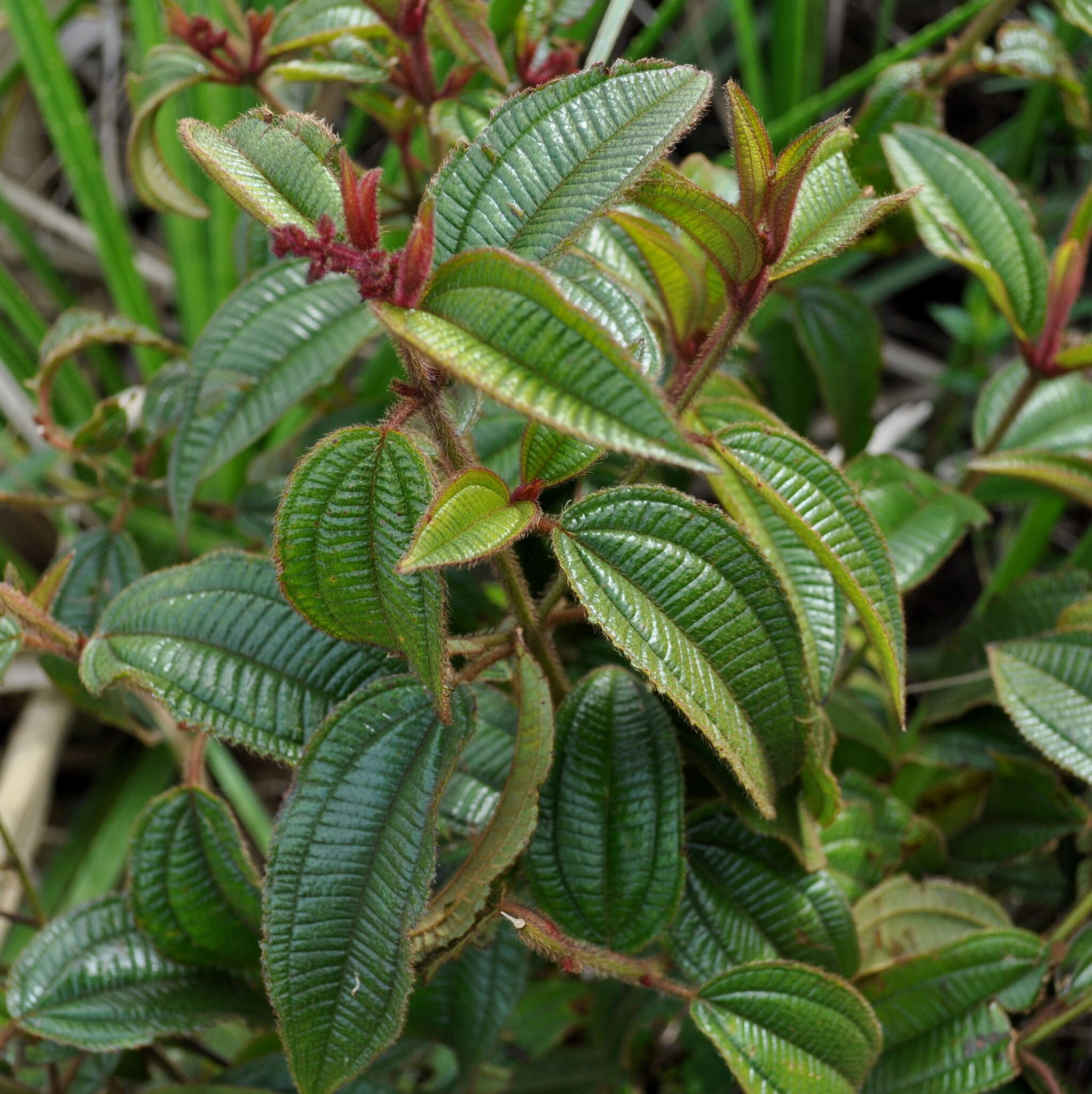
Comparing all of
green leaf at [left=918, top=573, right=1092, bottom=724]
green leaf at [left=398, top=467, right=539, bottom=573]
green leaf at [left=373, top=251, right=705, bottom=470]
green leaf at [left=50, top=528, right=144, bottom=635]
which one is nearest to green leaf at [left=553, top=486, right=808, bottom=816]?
green leaf at [left=398, top=467, right=539, bottom=573]

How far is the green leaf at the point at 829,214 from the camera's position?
61cm

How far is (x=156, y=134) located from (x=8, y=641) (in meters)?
0.51

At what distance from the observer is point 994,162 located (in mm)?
1723

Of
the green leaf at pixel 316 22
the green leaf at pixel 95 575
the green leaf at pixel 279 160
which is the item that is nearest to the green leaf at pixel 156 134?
the green leaf at pixel 316 22

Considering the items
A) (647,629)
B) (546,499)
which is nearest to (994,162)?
(546,499)

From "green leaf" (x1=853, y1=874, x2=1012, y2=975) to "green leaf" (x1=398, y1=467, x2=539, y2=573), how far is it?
0.51 metres

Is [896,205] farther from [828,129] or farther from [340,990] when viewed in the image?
[340,990]

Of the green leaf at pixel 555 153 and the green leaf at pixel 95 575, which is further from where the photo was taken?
the green leaf at pixel 95 575

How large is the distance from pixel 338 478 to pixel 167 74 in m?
0.60

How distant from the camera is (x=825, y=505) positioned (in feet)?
2.05

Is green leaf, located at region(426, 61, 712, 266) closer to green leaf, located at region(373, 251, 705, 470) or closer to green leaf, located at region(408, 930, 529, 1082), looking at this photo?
green leaf, located at region(373, 251, 705, 470)

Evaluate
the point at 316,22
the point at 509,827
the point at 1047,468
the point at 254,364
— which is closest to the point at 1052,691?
the point at 1047,468

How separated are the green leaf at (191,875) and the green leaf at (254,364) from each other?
0.78ft

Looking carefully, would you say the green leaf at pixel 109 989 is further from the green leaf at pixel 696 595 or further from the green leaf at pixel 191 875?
the green leaf at pixel 696 595
